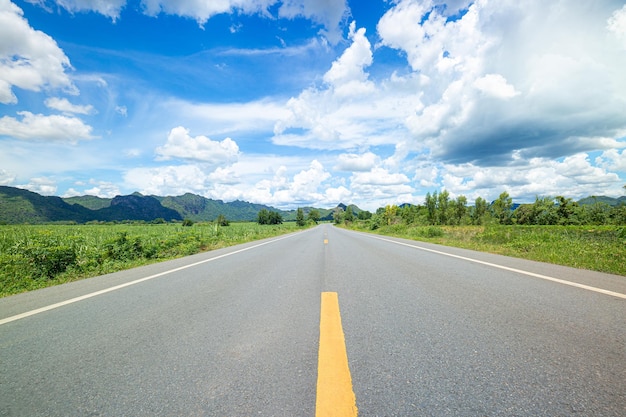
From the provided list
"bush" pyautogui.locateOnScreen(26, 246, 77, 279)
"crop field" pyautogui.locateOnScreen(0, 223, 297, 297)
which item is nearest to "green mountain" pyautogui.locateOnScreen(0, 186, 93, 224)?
"crop field" pyautogui.locateOnScreen(0, 223, 297, 297)

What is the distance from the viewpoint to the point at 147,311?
331 cm

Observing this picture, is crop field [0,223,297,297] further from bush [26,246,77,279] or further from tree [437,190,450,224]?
tree [437,190,450,224]

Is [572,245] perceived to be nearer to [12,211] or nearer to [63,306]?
[63,306]

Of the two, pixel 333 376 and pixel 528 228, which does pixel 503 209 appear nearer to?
pixel 528 228

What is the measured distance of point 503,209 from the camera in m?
72.6

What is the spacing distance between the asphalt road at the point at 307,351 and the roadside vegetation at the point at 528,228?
336 centimetres

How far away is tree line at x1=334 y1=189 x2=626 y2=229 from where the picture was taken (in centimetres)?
5225

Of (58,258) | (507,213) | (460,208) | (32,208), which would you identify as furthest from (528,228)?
(32,208)

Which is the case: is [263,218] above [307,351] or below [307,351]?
below

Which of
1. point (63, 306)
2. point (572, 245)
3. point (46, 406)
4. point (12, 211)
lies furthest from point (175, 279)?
point (12, 211)

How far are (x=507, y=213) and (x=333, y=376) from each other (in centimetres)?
8717

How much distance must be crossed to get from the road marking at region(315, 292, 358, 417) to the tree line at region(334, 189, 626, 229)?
153 feet

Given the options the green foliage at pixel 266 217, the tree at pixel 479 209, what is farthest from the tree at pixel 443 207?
the green foliage at pixel 266 217

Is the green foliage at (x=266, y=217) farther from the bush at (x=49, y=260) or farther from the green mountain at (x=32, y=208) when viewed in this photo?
the bush at (x=49, y=260)
